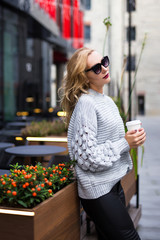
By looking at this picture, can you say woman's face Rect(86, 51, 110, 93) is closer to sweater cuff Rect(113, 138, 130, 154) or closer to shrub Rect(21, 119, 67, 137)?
sweater cuff Rect(113, 138, 130, 154)

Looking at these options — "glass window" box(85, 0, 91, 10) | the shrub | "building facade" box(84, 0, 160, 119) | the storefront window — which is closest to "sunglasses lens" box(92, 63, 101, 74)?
the shrub

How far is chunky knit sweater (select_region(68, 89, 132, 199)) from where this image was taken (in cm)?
194

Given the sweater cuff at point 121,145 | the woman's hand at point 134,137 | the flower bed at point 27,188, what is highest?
the woman's hand at point 134,137

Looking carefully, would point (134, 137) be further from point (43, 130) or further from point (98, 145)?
point (43, 130)

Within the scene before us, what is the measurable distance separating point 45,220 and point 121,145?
2.04 ft

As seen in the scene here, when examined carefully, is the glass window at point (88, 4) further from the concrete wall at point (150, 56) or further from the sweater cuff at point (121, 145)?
the sweater cuff at point (121, 145)

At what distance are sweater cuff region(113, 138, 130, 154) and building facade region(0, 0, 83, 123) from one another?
792 centimetres

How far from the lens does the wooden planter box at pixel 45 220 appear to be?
1.67 metres

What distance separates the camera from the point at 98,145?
1.99 meters

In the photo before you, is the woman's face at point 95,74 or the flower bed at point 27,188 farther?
the woman's face at point 95,74

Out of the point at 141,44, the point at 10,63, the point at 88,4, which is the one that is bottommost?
the point at 10,63

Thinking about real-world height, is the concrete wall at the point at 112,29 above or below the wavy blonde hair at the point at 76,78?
above

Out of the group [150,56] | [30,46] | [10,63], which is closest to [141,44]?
[150,56]

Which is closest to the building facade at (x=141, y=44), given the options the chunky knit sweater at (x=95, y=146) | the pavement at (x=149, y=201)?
the pavement at (x=149, y=201)
